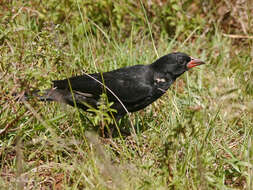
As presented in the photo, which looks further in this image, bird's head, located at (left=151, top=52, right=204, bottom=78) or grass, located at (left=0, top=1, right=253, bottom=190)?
bird's head, located at (left=151, top=52, right=204, bottom=78)

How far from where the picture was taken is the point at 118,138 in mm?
4148

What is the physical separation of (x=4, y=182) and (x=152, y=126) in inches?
63.4

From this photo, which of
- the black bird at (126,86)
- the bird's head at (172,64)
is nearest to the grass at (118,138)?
the black bird at (126,86)

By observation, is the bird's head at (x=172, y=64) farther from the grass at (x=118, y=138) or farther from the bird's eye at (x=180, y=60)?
the grass at (x=118, y=138)

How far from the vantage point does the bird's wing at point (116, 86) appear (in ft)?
14.2

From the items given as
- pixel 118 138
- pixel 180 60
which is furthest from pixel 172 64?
pixel 118 138

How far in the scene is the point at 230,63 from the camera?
580 centimetres

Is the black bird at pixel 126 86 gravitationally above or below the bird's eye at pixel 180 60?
below

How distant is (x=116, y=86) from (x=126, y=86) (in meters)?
0.11

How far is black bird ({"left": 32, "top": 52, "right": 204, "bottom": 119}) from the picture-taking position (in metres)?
4.33

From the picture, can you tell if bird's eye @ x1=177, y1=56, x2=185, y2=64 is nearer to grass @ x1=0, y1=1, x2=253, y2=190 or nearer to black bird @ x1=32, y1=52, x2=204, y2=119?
black bird @ x1=32, y1=52, x2=204, y2=119

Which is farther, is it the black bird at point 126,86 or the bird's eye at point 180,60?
the bird's eye at point 180,60

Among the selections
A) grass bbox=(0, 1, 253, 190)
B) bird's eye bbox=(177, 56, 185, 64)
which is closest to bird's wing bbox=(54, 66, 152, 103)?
grass bbox=(0, 1, 253, 190)

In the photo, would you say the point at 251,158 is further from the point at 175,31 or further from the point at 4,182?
the point at 175,31
